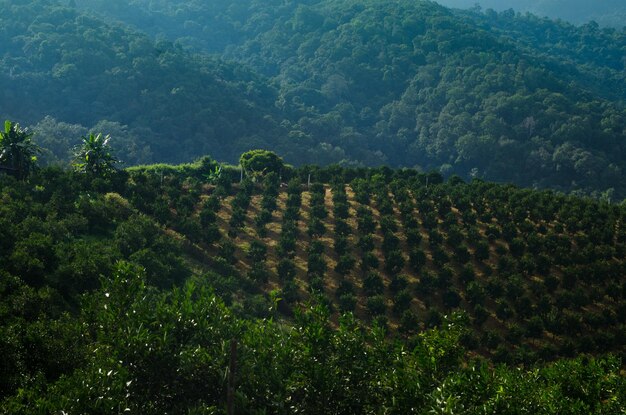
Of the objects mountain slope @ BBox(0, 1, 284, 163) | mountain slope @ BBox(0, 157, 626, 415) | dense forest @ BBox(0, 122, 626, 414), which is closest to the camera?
dense forest @ BBox(0, 122, 626, 414)

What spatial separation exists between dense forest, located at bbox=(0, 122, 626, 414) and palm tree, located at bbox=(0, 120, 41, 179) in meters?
0.17

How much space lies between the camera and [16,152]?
59.7 m

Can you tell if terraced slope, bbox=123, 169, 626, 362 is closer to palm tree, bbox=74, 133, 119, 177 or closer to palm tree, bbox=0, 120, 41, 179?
palm tree, bbox=74, 133, 119, 177

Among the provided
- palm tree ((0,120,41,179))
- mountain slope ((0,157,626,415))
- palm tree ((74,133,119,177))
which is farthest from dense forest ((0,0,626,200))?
palm tree ((0,120,41,179))

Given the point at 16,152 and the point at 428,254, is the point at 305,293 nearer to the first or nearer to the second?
the point at 428,254

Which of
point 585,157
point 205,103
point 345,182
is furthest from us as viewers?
point 205,103

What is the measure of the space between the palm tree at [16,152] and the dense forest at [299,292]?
171mm

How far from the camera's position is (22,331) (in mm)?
27906

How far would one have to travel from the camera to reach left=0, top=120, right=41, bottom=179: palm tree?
193ft

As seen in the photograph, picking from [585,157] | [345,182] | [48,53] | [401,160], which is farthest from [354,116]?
[345,182]

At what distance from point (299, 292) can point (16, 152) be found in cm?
2710

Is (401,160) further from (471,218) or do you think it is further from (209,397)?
(209,397)

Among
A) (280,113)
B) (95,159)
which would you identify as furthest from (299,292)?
(280,113)

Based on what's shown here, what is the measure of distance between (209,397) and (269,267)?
31.8 m
